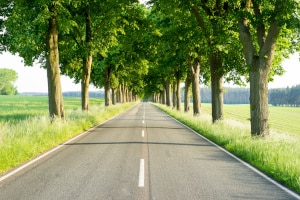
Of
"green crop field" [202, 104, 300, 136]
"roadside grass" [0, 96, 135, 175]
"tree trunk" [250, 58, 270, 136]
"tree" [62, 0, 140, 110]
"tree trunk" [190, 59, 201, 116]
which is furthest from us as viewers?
"green crop field" [202, 104, 300, 136]

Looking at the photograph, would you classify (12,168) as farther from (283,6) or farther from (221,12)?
(221,12)

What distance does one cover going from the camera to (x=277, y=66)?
2102 centimetres

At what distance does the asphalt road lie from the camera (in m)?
6.27

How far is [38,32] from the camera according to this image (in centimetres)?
1619

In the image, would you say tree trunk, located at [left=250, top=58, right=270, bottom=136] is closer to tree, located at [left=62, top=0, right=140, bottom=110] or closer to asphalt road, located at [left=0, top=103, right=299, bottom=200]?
asphalt road, located at [left=0, top=103, right=299, bottom=200]

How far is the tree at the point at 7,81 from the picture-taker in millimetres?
158875

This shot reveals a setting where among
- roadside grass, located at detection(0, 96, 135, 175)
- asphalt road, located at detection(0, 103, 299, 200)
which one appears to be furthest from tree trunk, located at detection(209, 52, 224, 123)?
asphalt road, located at detection(0, 103, 299, 200)

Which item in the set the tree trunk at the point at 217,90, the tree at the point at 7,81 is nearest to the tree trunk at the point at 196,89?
the tree trunk at the point at 217,90

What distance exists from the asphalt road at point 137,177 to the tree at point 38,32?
6011 millimetres

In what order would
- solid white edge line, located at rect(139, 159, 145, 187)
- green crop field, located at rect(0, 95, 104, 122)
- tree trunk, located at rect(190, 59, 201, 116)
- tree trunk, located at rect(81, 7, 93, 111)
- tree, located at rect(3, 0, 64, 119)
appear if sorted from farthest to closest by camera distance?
1. green crop field, located at rect(0, 95, 104, 122)
2. tree trunk, located at rect(190, 59, 201, 116)
3. tree trunk, located at rect(81, 7, 93, 111)
4. tree, located at rect(3, 0, 64, 119)
5. solid white edge line, located at rect(139, 159, 145, 187)

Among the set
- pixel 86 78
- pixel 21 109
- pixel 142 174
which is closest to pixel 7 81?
pixel 21 109

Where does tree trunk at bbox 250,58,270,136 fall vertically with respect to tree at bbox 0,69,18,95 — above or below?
below

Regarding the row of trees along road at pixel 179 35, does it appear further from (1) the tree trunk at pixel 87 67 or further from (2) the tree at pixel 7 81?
(2) the tree at pixel 7 81

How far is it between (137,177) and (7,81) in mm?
170184
